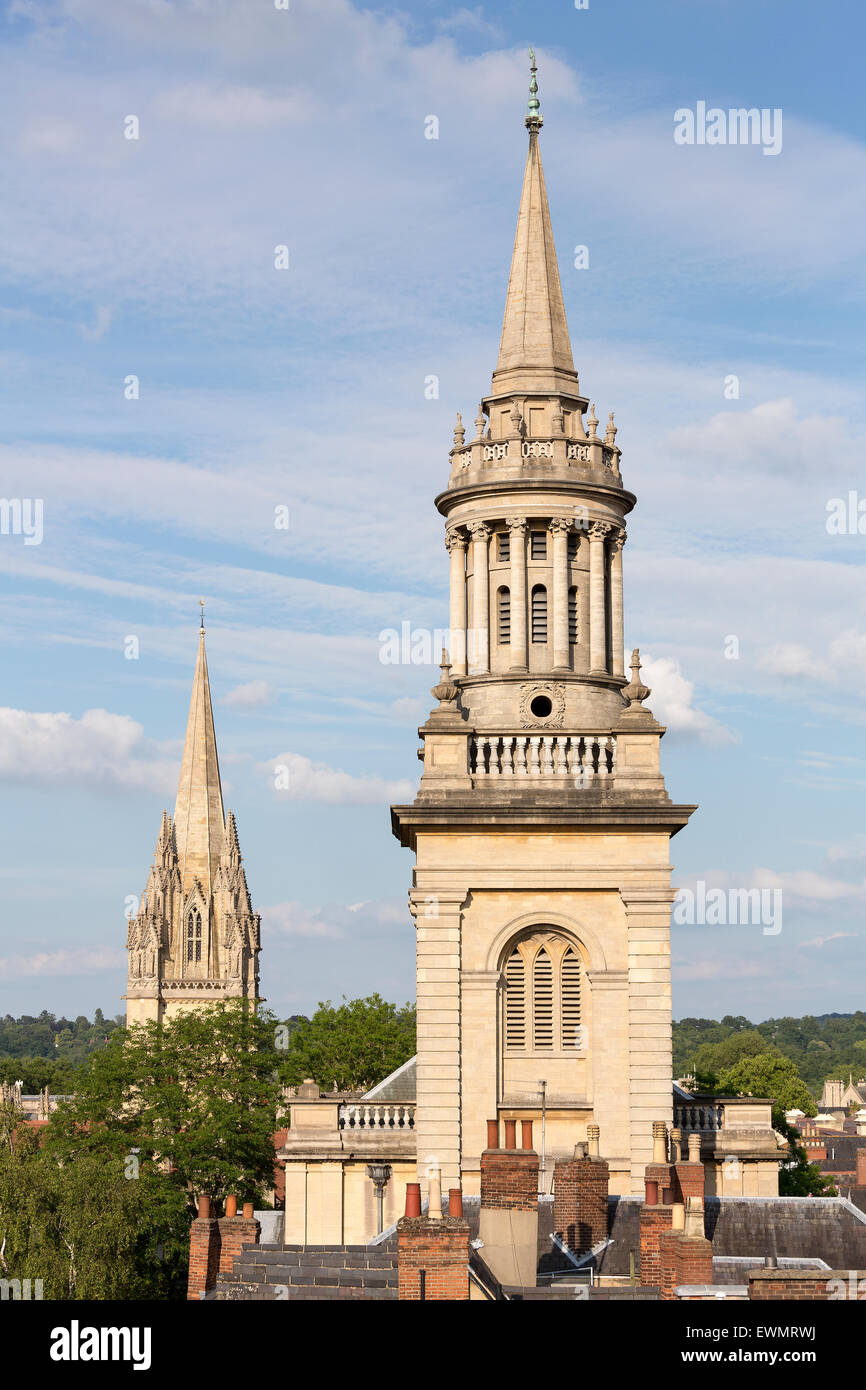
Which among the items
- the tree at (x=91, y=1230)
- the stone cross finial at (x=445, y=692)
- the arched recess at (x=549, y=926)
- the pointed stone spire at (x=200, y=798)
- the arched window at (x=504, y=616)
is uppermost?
the pointed stone spire at (x=200, y=798)

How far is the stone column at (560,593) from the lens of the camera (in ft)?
143

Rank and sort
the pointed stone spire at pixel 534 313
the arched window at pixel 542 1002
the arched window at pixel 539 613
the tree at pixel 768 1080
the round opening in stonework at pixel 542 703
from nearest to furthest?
the arched window at pixel 542 1002
the round opening in stonework at pixel 542 703
the arched window at pixel 539 613
the pointed stone spire at pixel 534 313
the tree at pixel 768 1080

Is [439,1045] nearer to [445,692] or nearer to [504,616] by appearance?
[445,692]

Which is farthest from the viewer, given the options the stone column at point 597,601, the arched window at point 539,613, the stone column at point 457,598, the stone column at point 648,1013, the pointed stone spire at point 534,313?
the pointed stone spire at point 534,313

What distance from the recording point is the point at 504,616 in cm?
4431

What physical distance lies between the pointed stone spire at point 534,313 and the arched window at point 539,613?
5.05 metres

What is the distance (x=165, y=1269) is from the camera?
208 feet

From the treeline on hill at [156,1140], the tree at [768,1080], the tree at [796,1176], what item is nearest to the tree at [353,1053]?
the treeline on hill at [156,1140]

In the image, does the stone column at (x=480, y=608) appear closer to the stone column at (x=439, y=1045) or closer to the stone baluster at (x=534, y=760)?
the stone baluster at (x=534, y=760)

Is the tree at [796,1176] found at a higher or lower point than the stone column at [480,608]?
lower

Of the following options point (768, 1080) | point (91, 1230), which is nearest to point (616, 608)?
point (91, 1230)

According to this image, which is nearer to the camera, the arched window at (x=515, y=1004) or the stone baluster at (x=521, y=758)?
the arched window at (x=515, y=1004)

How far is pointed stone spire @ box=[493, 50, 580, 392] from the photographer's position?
4600cm
